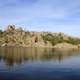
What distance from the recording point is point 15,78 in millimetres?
69750

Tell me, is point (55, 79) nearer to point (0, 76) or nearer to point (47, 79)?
point (47, 79)

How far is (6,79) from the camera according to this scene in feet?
226

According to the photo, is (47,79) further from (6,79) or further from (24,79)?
(6,79)

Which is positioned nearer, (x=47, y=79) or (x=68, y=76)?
(x=47, y=79)

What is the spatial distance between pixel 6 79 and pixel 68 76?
2157 cm

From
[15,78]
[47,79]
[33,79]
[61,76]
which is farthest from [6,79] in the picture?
[61,76]

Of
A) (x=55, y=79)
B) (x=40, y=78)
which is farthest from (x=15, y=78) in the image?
(x=55, y=79)

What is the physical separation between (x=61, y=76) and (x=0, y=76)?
21131 millimetres

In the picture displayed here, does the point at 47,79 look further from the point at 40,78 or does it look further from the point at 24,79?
the point at 24,79

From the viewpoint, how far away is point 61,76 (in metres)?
74.4

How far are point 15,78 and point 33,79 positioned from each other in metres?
6.01

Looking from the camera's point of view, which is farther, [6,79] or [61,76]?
[61,76]

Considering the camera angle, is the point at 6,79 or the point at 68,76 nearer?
the point at 6,79

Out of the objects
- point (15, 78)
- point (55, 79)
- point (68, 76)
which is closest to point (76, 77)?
point (68, 76)
